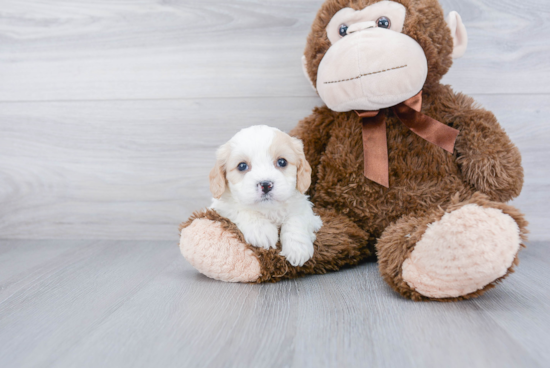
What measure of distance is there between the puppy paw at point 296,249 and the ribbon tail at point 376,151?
0.22 m

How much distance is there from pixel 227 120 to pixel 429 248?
76cm

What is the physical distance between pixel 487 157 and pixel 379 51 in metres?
0.33

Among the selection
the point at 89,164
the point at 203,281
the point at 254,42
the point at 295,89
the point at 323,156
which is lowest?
the point at 203,281

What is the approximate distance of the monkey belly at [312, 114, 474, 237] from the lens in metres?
0.97

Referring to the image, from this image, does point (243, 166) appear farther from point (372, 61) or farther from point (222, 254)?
point (372, 61)

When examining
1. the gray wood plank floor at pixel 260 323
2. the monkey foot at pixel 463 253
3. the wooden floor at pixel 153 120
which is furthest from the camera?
the wooden floor at pixel 153 120

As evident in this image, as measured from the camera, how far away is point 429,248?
0.76 meters

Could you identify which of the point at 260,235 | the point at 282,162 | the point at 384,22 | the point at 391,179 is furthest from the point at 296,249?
the point at 384,22

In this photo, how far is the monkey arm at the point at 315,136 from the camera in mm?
1071

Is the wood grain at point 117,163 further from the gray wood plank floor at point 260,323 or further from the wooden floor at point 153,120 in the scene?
the gray wood plank floor at point 260,323

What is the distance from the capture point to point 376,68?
88 centimetres

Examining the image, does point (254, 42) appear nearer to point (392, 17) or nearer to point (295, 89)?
point (295, 89)

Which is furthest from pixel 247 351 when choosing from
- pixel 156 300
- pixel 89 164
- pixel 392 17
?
pixel 89 164

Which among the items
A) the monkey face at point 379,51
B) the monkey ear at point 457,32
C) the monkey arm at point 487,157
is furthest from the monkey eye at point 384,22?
the monkey arm at point 487,157
